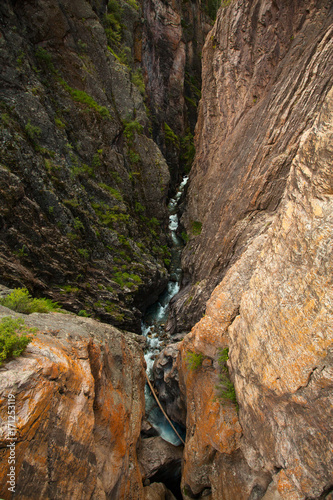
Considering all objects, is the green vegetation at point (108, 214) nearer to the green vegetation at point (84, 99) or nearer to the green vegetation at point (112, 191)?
the green vegetation at point (112, 191)

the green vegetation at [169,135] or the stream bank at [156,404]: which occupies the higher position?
the green vegetation at [169,135]

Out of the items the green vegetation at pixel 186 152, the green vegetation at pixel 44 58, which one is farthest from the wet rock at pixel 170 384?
the green vegetation at pixel 186 152

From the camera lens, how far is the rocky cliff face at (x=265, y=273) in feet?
14.0

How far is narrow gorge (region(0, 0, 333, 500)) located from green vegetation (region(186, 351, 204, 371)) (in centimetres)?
8

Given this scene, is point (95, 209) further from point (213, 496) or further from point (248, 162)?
point (213, 496)

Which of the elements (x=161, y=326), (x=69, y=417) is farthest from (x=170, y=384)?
(x=69, y=417)

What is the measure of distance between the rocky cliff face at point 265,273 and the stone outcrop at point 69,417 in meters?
2.78

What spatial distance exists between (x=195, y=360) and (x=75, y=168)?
13042 millimetres

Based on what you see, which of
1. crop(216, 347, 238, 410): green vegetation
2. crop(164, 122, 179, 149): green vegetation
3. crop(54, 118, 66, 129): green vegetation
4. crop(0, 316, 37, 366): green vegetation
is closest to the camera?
crop(0, 316, 37, 366): green vegetation

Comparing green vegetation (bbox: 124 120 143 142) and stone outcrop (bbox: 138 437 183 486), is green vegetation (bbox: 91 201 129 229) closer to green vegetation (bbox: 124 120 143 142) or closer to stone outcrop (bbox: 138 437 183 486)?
green vegetation (bbox: 124 120 143 142)

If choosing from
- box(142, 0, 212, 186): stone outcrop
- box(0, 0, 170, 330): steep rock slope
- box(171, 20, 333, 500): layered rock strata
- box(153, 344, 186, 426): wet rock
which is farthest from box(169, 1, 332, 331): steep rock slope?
box(142, 0, 212, 186): stone outcrop

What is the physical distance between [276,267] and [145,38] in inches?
1129

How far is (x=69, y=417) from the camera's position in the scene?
223 inches

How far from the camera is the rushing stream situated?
41.1ft
